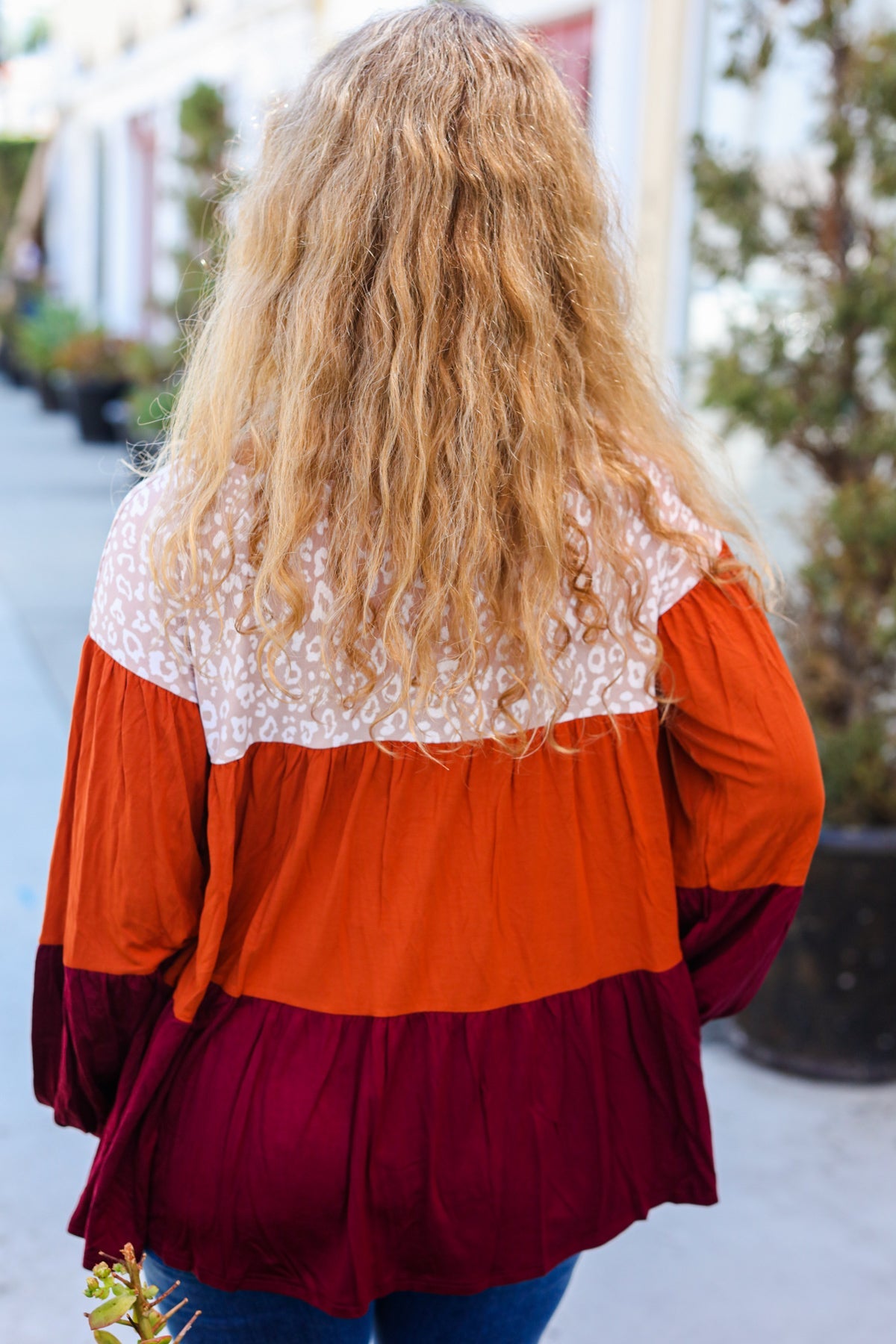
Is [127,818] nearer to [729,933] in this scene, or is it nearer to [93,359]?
[729,933]

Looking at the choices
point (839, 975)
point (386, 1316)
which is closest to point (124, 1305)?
point (386, 1316)

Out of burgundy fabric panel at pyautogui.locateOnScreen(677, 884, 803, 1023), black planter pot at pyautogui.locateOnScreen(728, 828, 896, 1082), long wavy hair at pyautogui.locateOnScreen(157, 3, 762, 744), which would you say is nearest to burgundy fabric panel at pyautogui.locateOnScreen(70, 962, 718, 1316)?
burgundy fabric panel at pyautogui.locateOnScreen(677, 884, 803, 1023)

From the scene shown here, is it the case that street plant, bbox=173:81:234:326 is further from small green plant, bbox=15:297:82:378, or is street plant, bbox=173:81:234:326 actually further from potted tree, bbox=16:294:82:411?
small green plant, bbox=15:297:82:378

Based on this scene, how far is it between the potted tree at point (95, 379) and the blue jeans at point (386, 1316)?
Answer: 12.4 m

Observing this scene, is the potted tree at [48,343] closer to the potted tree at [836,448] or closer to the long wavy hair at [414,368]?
the potted tree at [836,448]

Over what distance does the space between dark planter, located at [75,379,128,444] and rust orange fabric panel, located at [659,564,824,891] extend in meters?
12.3

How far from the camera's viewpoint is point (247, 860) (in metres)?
1.29

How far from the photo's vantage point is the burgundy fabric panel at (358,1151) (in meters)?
1.24

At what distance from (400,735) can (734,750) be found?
1.18 feet

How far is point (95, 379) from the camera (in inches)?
510

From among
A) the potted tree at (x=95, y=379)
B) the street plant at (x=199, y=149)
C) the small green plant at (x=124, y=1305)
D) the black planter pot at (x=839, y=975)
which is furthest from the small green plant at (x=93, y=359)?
the small green plant at (x=124, y=1305)

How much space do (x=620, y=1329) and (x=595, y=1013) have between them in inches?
54.8

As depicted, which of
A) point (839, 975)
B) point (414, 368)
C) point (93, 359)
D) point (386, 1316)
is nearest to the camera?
point (414, 368)

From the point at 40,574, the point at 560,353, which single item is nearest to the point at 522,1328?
the point at 560,353
